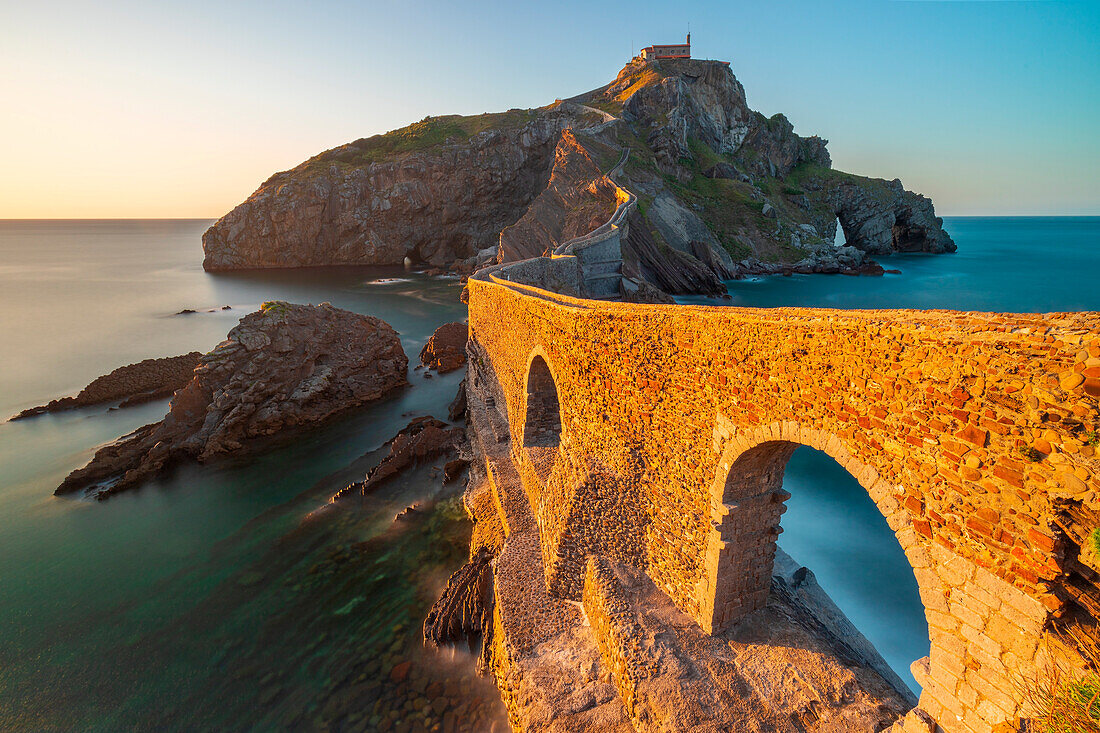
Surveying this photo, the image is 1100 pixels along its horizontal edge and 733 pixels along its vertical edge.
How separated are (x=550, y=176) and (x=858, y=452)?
57.2 metres

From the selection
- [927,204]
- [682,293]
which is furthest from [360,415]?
[927,204]

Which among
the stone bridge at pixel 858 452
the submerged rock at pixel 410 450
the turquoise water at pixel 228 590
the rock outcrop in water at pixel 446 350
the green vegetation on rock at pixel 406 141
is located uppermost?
the green vegetation on rock at pixel 406 141

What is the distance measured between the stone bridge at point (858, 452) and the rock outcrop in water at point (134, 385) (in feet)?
89.1

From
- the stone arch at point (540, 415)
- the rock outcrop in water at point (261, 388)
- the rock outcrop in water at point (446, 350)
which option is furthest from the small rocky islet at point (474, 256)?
the stone arch at point (540, 415)

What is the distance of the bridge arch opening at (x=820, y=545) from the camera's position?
23.4ft

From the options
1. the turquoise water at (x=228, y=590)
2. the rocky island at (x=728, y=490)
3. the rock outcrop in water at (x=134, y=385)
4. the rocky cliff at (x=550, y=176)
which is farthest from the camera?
the rocky cliff at (x=550, y=176)

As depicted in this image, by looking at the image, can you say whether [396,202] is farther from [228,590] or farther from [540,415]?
[228,590]

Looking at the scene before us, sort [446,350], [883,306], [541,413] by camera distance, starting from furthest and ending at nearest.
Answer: [883,306], [446,350], [541,413]

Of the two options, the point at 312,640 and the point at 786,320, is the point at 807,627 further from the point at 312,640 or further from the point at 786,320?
the point at 312,640

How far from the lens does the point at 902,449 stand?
194 inches

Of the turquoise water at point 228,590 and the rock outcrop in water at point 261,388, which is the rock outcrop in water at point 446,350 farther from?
the turquoise water at point 228,590

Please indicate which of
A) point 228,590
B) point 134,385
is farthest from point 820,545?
point 134,385

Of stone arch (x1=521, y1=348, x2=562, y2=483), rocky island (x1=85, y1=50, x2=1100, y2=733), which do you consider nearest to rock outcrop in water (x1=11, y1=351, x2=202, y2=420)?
rocky island (x1=85, y1=50, x2=1100, y2=733)

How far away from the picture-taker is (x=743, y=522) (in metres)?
7.30
